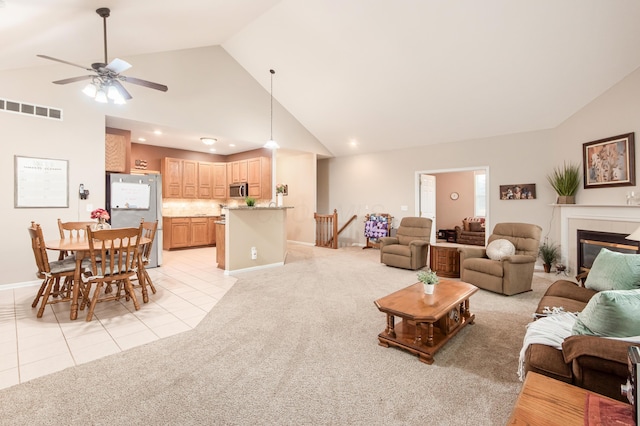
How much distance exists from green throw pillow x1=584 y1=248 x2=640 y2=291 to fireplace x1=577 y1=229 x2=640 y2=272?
204cm

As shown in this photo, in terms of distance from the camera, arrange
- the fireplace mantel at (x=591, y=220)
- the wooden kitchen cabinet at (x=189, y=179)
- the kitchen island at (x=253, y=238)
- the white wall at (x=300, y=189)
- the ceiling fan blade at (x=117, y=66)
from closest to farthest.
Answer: the ceiling fan blade at (x=117, y=66) < the fireplace mantel at (x=591, y=220) < the kitchen island at (x=253, y=238) < the wooden kitchen cabinet at (x=189, y=179) < the white wall at (x=300, y=189)

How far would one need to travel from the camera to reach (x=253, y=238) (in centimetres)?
559

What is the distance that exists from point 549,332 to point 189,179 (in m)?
8.19

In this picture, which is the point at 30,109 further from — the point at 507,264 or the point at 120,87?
the point at 507,264

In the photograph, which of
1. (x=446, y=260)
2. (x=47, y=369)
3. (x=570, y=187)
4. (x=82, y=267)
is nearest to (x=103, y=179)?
(x=82, y=267)

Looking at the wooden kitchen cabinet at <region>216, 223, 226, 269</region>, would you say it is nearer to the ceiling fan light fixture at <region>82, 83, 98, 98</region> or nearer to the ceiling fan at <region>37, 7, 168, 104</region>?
the ceiling fan at <region>37, 7, 168, 104</region>

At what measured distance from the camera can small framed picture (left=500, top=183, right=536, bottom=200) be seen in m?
5.95

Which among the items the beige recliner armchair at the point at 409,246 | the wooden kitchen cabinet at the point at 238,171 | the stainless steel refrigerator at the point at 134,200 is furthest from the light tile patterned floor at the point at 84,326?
the wooden kitchen cabinet at the point at 238,171

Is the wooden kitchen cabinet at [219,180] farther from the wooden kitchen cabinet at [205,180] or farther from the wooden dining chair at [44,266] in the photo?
the wooden dining chair at [44,266]

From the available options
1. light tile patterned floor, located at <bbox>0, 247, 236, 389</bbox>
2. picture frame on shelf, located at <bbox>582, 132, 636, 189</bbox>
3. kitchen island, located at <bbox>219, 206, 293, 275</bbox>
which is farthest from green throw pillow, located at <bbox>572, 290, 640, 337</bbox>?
kitchen island, located at <bbox>219, 206, 293, 275</bbox>

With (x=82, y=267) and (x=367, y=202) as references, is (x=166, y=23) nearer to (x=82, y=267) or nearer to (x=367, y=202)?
(x=82, y=267)

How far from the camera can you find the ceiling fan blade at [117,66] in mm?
3166

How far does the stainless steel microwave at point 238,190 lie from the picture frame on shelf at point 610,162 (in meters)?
7.06

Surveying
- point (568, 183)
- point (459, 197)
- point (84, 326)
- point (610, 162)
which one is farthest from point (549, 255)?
point (84, 326)
